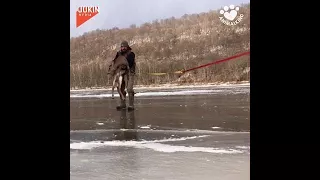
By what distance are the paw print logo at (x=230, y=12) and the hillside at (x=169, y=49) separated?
3 cm

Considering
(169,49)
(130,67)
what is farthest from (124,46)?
(169,49)

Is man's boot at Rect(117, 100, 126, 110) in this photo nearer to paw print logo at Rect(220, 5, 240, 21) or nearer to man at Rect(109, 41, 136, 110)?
man at Rect(109, 41, 136, 110)

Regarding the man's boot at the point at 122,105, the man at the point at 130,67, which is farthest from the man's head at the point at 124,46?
the man's boot at the point at 122,105

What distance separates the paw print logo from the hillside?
0.03m

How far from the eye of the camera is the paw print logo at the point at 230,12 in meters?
1.97

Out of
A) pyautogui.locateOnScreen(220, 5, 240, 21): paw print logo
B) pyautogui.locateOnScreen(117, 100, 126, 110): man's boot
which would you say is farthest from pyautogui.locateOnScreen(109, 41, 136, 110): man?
pyautogui.locateOnScreen(220, 5, 240, 21): paw print logo

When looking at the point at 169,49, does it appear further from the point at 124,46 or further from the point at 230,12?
the point at 230,12

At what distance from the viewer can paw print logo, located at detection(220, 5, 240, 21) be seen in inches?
77.7

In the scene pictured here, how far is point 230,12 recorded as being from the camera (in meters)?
1.99

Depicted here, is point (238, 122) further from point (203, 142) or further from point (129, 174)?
point (129, 174)

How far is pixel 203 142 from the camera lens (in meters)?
2.02

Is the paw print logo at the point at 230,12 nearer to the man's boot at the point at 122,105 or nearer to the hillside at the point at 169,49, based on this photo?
the hillside at the point at 169,49

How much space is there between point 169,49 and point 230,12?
15.2 inches
